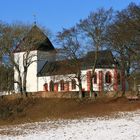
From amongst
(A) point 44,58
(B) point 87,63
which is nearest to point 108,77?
(B) point 87,63

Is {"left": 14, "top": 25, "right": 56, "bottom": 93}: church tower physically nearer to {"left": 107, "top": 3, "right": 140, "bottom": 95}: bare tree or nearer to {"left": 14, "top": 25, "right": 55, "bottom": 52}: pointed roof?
{"left": 14, "top": 25, "right": 55, "bottom": 52}: pointed roof

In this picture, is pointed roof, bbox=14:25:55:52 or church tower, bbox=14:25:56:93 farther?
church tower, bbox=14:25:56:93

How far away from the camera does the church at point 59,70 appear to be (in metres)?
84.1

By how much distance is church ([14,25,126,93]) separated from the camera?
8406 centimetres

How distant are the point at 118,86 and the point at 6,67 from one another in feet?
95.5

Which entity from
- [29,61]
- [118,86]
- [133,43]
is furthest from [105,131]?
[29,61]

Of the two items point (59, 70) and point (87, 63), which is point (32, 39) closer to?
point (59, 70)

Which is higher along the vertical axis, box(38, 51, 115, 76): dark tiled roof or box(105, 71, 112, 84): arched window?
box(38, 51, 115, 76): dark tiled roof

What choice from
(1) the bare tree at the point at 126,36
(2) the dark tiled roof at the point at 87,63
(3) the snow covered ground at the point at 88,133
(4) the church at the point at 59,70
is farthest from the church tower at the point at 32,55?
(3) the snow covered ground at the point at 88,133

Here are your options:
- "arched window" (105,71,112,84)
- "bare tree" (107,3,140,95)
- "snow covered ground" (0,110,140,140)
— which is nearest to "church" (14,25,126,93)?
"arched window" (105,71,112,84)

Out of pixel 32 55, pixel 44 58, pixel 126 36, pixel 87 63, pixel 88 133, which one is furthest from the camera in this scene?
pixel 44 58

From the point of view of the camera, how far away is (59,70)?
3632 inches

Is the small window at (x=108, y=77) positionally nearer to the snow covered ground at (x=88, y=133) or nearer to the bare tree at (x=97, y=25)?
the bare tree at (x=97, y=25)

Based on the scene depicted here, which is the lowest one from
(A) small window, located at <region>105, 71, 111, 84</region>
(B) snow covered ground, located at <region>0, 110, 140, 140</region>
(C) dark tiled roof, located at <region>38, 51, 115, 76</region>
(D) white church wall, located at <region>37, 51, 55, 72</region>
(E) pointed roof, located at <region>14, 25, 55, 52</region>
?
(B) snow covered ground, located at <region>0, 110, 140, 140</region>
